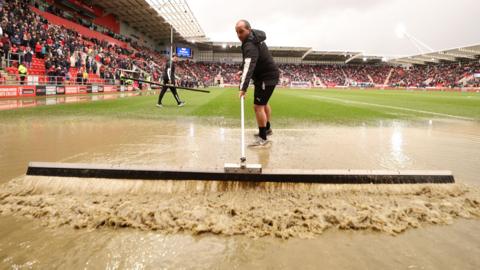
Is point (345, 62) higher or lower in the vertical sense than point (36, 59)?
higher

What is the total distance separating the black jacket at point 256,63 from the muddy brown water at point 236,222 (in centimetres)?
121

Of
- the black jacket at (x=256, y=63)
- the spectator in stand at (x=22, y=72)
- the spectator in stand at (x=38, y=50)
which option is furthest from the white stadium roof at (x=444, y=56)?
the spectator in stand at (x=22, y=72)

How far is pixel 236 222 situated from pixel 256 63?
2.91m

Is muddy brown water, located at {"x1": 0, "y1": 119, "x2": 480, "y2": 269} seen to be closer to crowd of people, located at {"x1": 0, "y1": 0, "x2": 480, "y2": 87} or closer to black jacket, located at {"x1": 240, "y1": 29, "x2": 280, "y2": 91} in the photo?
black jacket, located at {"x1": 240, "y1": 29, "x2": 280, "y2": 91}

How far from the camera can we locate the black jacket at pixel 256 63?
4.20 m

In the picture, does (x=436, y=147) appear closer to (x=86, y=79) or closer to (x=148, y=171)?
(x=148, y=171)

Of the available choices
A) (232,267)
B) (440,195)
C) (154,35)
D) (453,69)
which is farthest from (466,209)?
(453,69)

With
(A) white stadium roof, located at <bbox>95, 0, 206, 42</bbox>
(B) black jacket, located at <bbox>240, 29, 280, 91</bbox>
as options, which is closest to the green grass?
(B) black jacket, located at <bbox>240, 29, 280, 91</bbox>

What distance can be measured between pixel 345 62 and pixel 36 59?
76706mm

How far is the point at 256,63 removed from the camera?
4531 millimetres

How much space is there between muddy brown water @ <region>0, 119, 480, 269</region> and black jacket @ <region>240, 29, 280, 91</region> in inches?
47.8

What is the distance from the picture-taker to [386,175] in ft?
9.18

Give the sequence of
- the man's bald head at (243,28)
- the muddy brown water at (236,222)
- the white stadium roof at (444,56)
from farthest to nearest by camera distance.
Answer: the white stadium roof at (444,56) < the man's bald head at (243,28) < the muddy brown water at (236,222)

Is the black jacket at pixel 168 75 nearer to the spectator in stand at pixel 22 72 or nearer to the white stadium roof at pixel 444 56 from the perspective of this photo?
the spectator in stand at pixel 22 72
